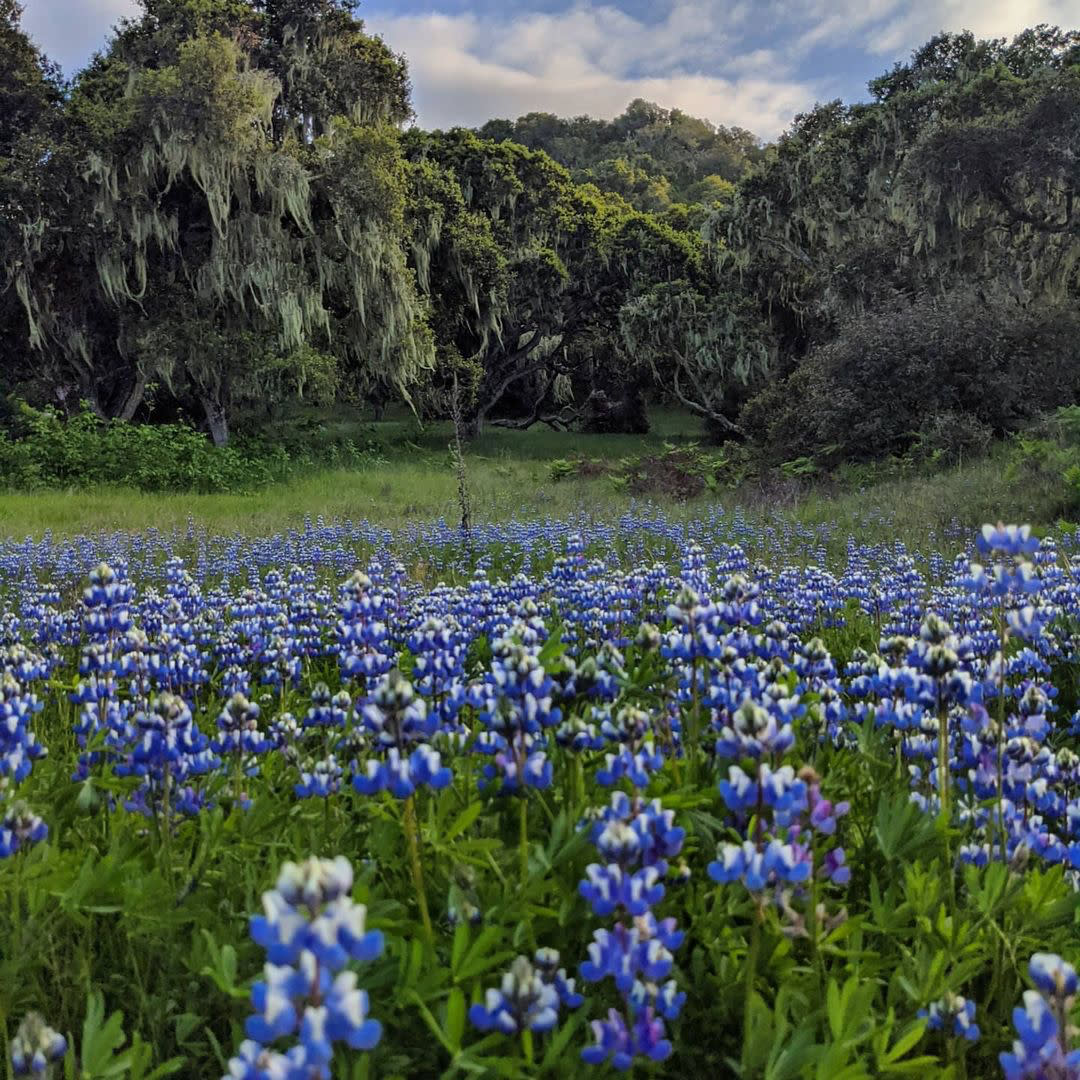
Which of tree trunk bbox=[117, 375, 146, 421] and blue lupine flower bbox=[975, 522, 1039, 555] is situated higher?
tree trunk bbox=[117, 375, 146, 421]

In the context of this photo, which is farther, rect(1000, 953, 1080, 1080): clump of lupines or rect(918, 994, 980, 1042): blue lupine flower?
rect(918, 994, 980, 1042): blue lupine flower

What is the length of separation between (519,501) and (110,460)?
7.17 m

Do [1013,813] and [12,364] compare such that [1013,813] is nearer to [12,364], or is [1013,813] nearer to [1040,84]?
[1040,84]

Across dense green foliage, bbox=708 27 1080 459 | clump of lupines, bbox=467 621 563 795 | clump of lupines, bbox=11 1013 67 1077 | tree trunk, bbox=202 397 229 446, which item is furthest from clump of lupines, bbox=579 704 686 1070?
tree trunk, bbox=202 397 229 446

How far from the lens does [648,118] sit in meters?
54.1

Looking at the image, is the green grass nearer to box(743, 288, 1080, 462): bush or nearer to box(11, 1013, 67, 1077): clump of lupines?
box(743, 288, 1080, 462): bush

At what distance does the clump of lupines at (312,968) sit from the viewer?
0.75m

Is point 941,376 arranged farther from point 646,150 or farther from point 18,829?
point 646,150

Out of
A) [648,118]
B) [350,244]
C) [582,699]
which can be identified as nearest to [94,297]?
[350,244]

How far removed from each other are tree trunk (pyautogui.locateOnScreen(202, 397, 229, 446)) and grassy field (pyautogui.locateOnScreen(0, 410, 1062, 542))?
2.48 metres

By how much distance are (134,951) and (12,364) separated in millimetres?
18680

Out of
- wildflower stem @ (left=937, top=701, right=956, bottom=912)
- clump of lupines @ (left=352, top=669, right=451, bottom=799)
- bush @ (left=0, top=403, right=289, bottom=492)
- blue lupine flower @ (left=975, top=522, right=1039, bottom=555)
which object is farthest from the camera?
bush @ (left=0, top=403, right=289, bottom=492)

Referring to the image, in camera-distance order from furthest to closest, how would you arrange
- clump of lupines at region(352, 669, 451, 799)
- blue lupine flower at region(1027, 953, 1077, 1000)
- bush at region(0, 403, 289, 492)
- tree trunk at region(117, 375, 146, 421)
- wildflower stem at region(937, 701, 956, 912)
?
tree trunk at region(117, 375, 146, 421), bush at region(0, 403, 289, 492), wildflower stem at region(937, 701, 956, 912), clump of lupines at region(352, 669, 451, 799), blue lupine flower at region(1027, 953, 1077, 1000)

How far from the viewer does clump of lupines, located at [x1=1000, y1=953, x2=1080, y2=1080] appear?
2.98 feet
